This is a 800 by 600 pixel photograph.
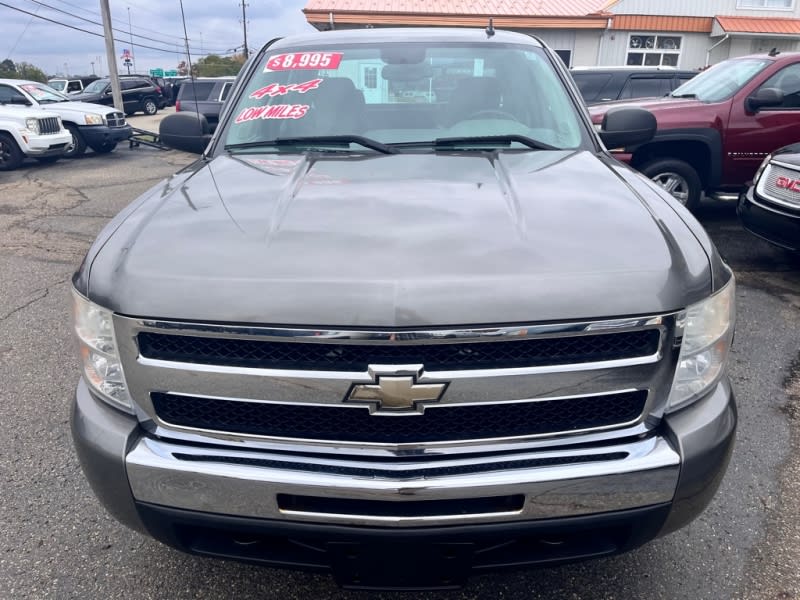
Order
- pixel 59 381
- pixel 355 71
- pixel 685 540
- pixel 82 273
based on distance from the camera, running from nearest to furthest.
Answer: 1. pixel 82 273
2. pixel 685 540
3. pixel 355 71
4. pixel 59 381

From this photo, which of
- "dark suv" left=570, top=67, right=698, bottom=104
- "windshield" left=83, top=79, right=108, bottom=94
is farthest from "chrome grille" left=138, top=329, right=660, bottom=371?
"windshield" left=83, top=79, right=108, bottom=94

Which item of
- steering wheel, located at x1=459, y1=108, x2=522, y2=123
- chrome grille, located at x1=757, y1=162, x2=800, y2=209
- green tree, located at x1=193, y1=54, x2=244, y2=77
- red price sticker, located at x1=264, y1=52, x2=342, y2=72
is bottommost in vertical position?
green tree, located at x1=193, y1=54, x2=244, y2=77

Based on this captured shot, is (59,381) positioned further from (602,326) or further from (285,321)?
(602,326)

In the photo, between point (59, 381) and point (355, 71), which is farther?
point (59, 381)

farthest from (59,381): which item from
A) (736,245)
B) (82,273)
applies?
(736,245)

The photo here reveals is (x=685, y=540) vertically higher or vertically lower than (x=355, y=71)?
lower

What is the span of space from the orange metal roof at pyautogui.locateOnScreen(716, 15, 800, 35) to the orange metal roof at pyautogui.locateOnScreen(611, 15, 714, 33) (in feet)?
1.68

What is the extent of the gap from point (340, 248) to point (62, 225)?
734 cm

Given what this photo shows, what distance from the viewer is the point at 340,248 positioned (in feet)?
5.65

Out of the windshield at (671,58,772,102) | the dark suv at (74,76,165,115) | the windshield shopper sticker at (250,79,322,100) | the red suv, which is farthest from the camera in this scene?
the dark suv at (74,76,165,115)

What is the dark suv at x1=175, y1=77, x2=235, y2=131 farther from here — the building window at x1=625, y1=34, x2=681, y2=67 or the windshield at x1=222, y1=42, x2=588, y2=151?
the building window at x1=625, y1=34, x2=681, y2=67

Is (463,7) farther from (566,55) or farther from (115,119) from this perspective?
(115,119)

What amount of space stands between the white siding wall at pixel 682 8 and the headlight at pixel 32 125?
58.3ft

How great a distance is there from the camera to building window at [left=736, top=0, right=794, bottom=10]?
72.7 ft
